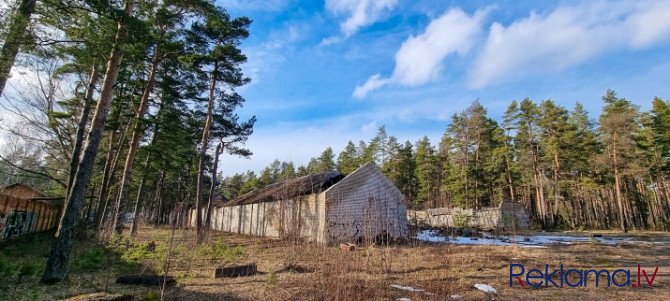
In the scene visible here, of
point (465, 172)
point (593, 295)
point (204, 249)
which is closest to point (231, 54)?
point (204, 249)

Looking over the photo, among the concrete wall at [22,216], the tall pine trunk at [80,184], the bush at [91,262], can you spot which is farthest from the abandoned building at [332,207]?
the concrete wall at [22,216]

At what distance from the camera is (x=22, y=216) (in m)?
11.9

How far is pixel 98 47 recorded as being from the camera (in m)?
6.34

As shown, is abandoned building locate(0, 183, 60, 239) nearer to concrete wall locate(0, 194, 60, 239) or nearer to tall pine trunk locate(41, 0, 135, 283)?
A: concrete wall locate(0, 194, 60, 239)

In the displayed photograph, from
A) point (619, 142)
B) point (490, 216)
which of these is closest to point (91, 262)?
point (490, 216)

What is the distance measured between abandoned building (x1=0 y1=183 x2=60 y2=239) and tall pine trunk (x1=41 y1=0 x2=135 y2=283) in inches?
317

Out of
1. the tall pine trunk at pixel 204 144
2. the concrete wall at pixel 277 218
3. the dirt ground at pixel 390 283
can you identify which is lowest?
the dirt ground at pixel 390 283

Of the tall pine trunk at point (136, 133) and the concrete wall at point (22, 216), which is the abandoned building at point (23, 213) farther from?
the tall pine trunk at point (136, 133)

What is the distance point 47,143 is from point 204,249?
9.84 metres

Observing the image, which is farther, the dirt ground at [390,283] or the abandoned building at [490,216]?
the abandoned building at [490,216]

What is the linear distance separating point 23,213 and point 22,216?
5.9 inches

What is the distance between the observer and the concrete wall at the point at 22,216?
10.2 m

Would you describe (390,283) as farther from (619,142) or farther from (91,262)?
(619,142)

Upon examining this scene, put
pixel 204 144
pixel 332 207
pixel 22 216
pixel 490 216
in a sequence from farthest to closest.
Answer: pixel 490 216, pixel 204 144, pixel 332 207, pixel 22 216
